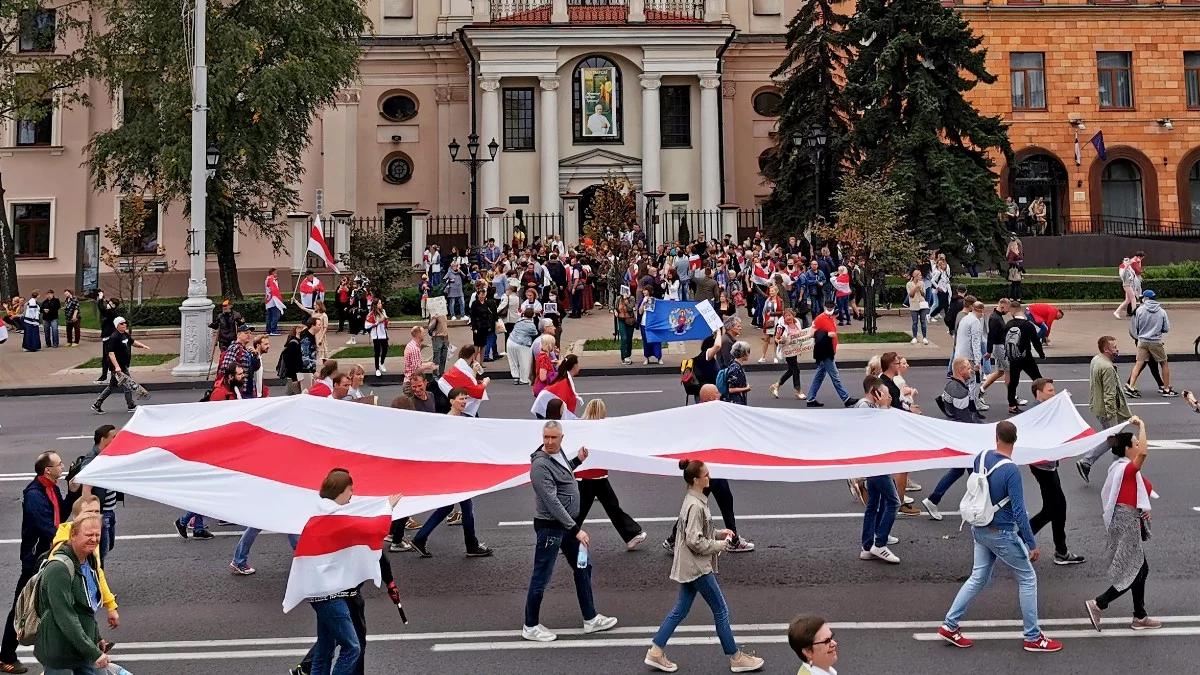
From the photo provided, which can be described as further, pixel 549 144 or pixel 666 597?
pixel 549 144

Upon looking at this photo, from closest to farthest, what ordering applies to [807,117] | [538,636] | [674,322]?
[538,636]
[674,322]
[807,117]

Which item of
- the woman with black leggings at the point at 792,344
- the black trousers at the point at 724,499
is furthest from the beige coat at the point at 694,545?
the woman with black leggings at the point at 792,344

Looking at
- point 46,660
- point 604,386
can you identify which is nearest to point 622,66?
point 604,386

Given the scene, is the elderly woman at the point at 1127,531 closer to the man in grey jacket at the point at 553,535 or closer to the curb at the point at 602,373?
the man in grey jacket at the point at 553,535

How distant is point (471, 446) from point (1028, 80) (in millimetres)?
48978

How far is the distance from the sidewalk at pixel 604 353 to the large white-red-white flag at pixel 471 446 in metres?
12.5

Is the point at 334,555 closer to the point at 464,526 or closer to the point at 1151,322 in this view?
the point at 464,526

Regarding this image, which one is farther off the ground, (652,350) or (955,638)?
(652,350)

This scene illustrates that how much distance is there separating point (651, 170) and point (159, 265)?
2180 cm

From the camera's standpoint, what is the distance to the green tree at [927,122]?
35125 mm

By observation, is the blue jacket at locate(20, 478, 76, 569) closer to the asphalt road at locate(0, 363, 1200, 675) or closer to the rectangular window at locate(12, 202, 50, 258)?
the asphalt road at locate(0, 363, 1200, 675)

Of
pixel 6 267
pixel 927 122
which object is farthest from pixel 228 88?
pixel 927 122

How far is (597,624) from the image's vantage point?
8445mm

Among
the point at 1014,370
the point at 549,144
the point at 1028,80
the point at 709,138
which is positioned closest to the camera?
the point at 1014,370
